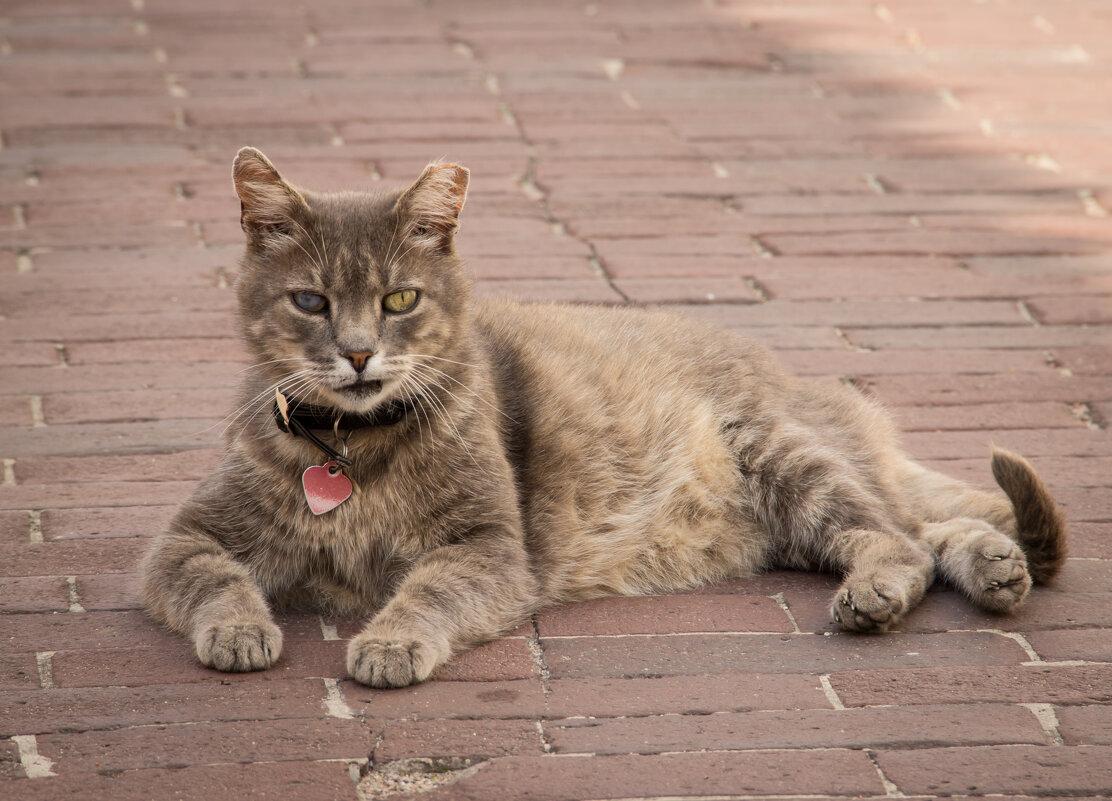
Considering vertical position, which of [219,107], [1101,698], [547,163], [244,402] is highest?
[1101,698]

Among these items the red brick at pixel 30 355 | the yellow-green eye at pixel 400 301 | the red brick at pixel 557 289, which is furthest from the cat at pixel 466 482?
the red brick at pixel 30 355

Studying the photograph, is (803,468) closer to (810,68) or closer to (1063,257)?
(1063,257)

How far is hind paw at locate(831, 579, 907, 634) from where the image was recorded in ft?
11.2

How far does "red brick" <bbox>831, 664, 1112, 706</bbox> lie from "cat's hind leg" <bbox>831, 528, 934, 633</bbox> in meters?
0.21

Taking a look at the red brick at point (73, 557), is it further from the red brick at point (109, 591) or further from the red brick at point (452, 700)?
the red brick at point (452, 700)

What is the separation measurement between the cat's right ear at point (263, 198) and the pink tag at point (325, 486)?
64cm

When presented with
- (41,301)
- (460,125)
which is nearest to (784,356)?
(460,125)

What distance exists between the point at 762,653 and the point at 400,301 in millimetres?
1321

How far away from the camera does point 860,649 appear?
11.1ft

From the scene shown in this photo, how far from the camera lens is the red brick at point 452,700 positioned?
10.0 ft

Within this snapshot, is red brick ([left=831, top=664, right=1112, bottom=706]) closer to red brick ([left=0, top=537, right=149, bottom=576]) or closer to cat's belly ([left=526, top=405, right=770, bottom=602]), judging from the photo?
cat's belly ([left=526, top=405, right=770, bottom=602])

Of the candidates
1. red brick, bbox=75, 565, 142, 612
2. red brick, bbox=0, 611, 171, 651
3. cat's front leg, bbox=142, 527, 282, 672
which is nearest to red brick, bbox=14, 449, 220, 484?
red brick, bbox=75, 565, 142, 612

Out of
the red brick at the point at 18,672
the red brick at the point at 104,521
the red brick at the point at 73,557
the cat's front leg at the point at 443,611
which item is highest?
the cat's front leg at the point at 443,611

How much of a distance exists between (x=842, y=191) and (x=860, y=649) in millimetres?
3394
